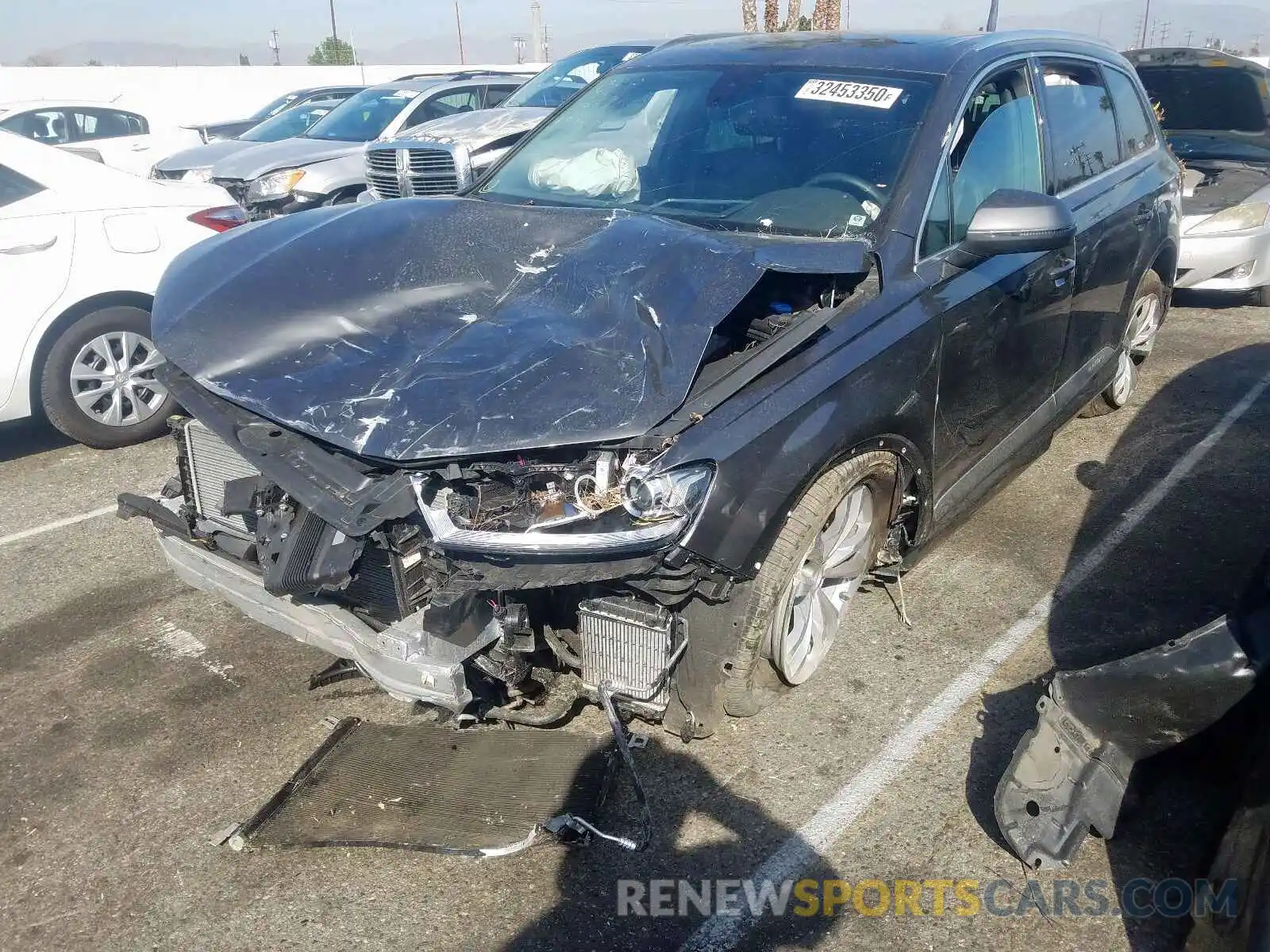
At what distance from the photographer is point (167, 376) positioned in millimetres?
3121

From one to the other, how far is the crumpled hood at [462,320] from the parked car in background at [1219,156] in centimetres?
591

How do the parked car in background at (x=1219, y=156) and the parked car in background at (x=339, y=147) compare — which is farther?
the parked car in background at (x=339, y=147)

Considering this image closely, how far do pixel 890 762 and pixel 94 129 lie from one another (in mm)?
16021

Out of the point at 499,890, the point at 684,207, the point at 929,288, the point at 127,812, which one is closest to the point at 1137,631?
the point at 929,288

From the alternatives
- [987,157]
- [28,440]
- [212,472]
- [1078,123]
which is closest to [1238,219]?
[1078,123]

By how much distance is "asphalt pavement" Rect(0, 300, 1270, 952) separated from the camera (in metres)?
2.56

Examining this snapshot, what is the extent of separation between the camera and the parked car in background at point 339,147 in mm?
9523

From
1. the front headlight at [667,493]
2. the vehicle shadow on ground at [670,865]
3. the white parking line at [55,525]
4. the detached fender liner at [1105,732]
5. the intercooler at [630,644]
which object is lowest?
the white parking line at [55,525]

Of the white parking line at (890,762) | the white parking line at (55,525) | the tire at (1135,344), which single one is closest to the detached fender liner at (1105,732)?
the white parking line at (890,762)

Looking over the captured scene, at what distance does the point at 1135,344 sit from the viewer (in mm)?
5914

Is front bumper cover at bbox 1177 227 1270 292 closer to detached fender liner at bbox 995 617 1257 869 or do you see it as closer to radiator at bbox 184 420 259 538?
detached fender liner at bbox 995 617 1257 869

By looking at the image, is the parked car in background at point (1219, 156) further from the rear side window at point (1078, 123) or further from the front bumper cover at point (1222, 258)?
the rear side window at point (1078, 123)

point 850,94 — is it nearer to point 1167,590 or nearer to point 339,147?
point 1167,590

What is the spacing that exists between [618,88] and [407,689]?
2.81m
